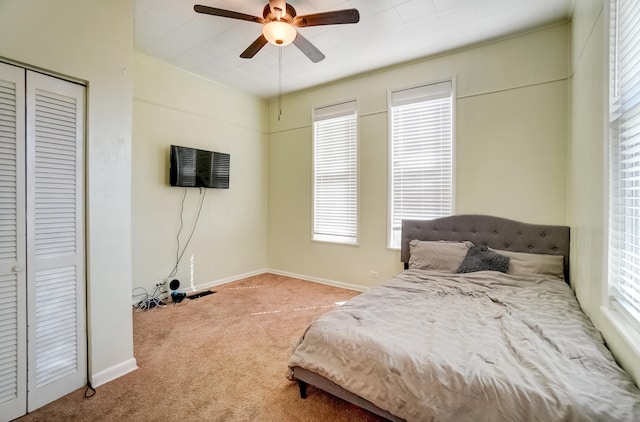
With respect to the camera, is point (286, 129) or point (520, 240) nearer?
point (520, 240)

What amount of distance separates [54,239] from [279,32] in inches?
85.3

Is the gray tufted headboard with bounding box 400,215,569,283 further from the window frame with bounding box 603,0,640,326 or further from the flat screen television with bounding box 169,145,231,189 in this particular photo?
the flat screen television with bounding box 169,145,231,189

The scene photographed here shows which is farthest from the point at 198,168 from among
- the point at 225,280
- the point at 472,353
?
the point at 472,353

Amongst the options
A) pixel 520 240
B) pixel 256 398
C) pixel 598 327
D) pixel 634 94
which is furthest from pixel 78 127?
pixel 520 240

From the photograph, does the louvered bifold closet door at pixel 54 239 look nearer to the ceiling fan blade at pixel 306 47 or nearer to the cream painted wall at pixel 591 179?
the ceiling fan blade at pixel 306 47

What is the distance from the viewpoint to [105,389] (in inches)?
77.0

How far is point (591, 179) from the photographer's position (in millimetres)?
1988

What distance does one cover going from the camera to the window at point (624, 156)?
4.47ft

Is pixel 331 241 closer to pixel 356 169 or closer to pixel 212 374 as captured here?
pixel 356 169

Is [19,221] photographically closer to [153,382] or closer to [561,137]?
[153,382]

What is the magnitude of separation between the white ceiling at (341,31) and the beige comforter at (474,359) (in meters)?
2.56

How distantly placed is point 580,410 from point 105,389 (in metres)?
2.62

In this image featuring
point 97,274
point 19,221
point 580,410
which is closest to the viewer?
point 580,410

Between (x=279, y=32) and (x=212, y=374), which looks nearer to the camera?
(x=212, y=374)
